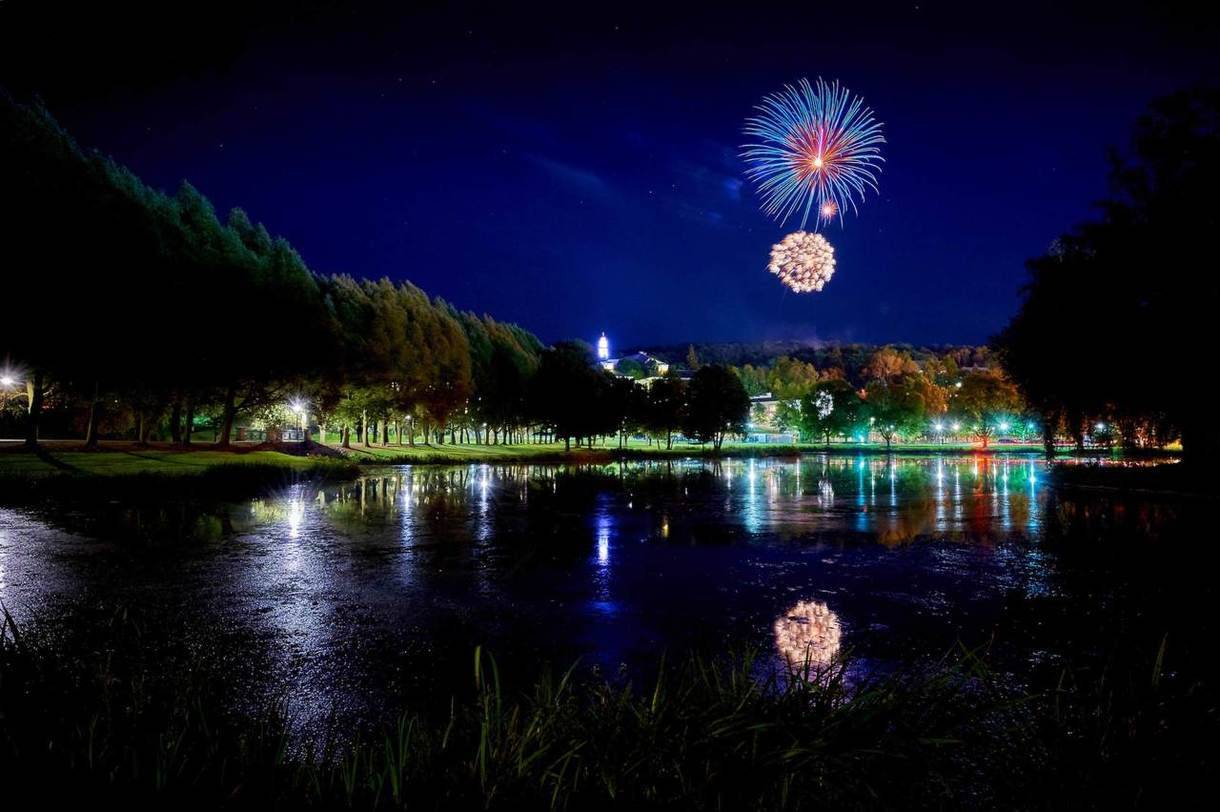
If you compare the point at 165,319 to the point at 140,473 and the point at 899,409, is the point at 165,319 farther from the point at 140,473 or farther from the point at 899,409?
the point at 899,409

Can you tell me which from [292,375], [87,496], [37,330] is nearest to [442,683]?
[87,496]

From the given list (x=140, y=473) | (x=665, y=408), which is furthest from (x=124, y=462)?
(x=665, y=408)

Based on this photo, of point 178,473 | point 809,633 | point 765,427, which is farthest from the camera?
point 765,427

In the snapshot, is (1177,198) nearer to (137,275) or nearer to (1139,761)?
(1139,761)

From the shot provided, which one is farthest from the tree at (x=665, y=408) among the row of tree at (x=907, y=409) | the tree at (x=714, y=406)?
the row of tree at (x=907, y=409)

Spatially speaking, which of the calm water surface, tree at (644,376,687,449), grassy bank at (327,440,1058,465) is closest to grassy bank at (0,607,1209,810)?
the calm water surface

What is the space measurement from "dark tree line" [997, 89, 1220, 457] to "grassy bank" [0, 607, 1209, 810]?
92.1 feet

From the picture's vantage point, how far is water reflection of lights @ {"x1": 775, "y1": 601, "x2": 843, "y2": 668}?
6.85 m

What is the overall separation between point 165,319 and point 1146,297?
43.4 m

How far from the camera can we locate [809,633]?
769cm

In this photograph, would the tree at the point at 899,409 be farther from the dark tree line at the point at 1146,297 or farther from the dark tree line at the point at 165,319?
the dark tree line at the point at 1146,297

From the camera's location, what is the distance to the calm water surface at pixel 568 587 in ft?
22.9

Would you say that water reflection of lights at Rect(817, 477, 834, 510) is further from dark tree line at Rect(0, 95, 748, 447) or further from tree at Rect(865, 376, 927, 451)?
tree at Rect(865, 376, 927, 451)

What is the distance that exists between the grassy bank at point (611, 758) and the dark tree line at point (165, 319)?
108 ft
